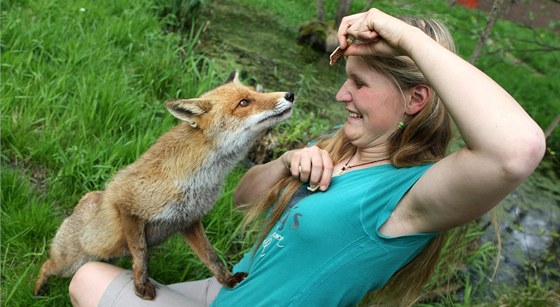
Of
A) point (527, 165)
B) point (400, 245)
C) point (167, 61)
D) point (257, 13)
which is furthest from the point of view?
point (257, 13)

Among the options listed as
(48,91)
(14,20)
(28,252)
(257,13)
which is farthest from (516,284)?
(257,13)

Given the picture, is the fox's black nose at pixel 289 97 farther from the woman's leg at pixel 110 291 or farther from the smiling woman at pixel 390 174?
the woman's leg at pixel 110 291

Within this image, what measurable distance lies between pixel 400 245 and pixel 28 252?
2.44 m

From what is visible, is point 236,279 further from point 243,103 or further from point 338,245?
point 243,103

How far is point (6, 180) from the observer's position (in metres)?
3.38

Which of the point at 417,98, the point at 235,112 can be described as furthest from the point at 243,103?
the point at 417,98

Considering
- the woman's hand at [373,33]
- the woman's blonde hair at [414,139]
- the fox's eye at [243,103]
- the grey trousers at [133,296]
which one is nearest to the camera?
the woman's hand at [373,33]

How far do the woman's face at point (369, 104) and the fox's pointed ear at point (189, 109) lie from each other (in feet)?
3.12

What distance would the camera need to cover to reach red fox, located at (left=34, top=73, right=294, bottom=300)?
265 centimetres

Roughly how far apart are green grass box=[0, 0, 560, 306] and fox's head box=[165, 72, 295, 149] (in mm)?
805

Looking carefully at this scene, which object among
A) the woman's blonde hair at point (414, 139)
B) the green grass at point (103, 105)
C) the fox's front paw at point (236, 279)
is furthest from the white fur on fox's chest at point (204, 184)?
the green grass at point (103, 105)

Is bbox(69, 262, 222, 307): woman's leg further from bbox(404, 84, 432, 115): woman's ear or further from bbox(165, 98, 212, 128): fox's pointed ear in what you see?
bbox(404, 84, 432, 115): woman's ear

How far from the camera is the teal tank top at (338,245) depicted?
6.01ft

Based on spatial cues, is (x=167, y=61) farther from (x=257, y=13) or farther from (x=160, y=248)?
(x=257, y=13)
